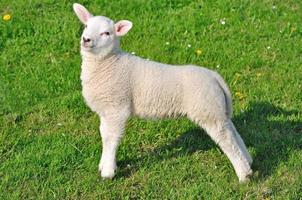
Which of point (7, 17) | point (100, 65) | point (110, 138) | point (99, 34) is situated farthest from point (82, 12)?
point (7, 17)

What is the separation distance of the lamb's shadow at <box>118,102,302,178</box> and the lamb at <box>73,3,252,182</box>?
1.37ft

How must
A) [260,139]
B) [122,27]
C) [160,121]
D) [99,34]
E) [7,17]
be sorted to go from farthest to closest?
1. [7,17]
2. [160,121]
3. [260,139]
4. [122,27]
5. [99,34]

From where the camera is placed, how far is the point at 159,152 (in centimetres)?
584

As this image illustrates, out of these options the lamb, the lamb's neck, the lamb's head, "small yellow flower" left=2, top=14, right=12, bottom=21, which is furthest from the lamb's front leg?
"small yellow flower" left=2, top=14, right=12, bottom=21

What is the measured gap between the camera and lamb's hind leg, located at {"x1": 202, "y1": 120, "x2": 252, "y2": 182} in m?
5.19

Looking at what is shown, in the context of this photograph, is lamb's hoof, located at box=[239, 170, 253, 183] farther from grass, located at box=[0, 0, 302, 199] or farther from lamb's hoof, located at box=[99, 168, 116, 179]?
lamb's hoof, located at box=[99, 168, 116, 179]

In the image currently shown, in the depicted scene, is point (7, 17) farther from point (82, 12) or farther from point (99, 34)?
point (99, 34)

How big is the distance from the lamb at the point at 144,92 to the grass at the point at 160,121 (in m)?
0.37

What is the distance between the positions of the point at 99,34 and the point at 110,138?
826 millimetres

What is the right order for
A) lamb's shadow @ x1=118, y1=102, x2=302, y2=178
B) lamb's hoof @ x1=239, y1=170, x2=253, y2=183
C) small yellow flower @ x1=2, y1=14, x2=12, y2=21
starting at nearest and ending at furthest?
lamb's hoof @ x1=239, y1=170, x2=253, y2=183 → lamb's shadow @ x1=118, y1=102, x2=302, y2=178 → small yellow flower @ x1=2, y1=14, x2=12, y2=21

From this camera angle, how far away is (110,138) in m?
5.25

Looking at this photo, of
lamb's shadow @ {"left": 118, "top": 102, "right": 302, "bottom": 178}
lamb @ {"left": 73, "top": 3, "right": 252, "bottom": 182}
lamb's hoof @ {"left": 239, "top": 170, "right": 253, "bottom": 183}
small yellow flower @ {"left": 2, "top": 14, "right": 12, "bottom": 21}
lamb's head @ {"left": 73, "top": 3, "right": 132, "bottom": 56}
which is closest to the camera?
lamb's head @ {"left": 73, "top": 3, "right": 132, "bottom": 56}

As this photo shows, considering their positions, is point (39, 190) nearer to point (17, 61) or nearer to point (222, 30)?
point (17, 61)

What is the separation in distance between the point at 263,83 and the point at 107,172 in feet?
7.52
